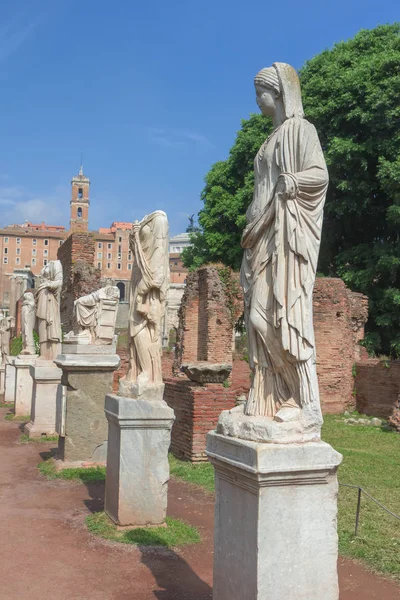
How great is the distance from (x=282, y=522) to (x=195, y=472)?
586 cm

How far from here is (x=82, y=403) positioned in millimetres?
8242

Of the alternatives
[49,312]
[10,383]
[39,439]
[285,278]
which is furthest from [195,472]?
[10,383]

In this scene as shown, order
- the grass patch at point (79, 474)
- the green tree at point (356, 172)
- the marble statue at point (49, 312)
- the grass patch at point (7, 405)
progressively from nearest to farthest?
the grass patch at point (79, 474) → the marble statue at point (49, 312) → the grass patch at point (7, 405) → the green tree at point (356, 172)

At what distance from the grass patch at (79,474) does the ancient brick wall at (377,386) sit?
9.37 m

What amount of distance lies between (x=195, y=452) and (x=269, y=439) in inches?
257

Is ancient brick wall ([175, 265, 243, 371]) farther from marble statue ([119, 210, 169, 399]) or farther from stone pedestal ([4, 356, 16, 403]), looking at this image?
marble statue ([119, 210, 169, 399])

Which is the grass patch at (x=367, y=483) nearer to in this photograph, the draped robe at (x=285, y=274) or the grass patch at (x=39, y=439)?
the grass patch at (x=39, y=439)

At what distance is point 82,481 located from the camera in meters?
7.79

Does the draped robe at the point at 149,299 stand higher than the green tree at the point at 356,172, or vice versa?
the green tree at the point at 356,172

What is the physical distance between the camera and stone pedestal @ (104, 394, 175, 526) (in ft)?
18.9

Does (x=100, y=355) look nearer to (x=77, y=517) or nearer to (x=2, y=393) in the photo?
(x=77, y=517)

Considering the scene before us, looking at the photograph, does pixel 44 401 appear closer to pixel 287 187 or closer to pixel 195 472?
pixel 195 472

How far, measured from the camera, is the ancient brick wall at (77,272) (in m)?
17.7

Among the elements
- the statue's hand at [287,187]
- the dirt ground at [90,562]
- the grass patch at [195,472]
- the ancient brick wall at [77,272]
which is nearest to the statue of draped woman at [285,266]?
the statue's hand at [287,187]
